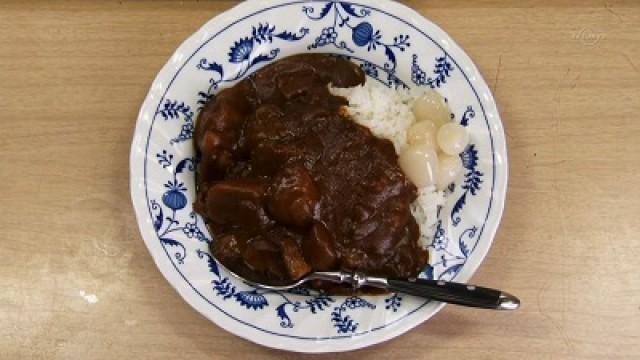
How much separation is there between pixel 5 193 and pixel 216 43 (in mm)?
845

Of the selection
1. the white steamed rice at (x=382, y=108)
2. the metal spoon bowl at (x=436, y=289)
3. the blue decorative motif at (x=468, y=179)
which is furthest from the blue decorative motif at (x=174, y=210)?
the blue decorative motif at (x=468, y=179)

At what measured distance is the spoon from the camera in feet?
5.98

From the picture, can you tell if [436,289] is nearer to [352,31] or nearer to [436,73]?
[436,73]

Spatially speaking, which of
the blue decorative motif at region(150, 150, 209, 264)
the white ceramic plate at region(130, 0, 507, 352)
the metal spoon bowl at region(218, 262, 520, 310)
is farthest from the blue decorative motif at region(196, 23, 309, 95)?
the metal spoon bowl at region(218, 262, 520, 310)

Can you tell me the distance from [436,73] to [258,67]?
1.86 feet

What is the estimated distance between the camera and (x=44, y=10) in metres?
2.35

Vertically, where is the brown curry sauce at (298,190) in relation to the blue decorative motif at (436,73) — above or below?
below

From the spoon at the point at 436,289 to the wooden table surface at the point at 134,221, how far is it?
21cm

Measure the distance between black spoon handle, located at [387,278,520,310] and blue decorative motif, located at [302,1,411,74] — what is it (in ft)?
2.37

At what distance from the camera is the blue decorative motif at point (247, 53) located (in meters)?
2.10

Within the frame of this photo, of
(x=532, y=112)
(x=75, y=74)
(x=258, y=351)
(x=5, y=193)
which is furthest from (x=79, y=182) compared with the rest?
(x=532, y=112)

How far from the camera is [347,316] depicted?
1891 mm

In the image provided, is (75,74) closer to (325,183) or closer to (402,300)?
(325,183)

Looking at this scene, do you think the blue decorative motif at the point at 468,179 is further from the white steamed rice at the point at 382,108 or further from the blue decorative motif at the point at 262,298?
the blue decorative motif at the point at 262,298
